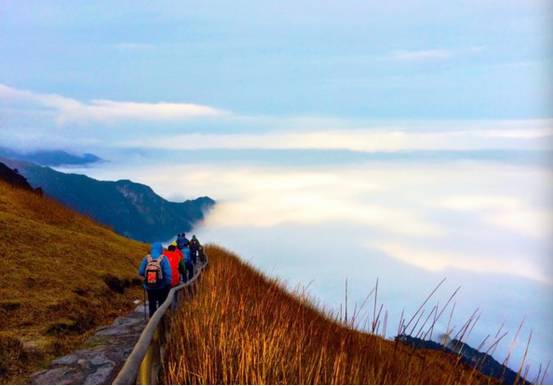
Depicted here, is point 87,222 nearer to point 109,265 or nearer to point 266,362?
point 109,265

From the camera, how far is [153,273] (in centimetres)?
990

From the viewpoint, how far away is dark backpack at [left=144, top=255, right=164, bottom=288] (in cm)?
990

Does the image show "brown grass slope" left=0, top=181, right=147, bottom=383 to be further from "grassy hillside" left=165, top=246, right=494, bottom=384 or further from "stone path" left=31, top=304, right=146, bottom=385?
"grassy hillside" left=165, top=246, right=494, bottom=384

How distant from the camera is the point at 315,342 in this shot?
7066 mm

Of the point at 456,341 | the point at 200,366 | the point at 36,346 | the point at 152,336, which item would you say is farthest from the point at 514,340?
the point at 36,346

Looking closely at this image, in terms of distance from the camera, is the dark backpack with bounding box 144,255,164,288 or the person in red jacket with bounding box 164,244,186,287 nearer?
the dark backpack with bounding box 144,255,164,288

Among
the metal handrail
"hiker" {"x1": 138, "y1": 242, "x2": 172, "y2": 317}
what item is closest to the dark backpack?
"hiker" {"x1": 138, "y1": 242, "x2": 172, "y2": 317}

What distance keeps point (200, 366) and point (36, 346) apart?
5.01 meters

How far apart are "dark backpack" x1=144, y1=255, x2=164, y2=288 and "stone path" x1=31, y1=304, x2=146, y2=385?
1.01 metres


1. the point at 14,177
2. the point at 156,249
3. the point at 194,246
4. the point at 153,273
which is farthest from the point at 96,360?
the point at 14,177

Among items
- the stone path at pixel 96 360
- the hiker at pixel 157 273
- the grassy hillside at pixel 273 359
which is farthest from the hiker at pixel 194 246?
the grassy hillside at pixel 273 359

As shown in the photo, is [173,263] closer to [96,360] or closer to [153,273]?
[153,273]

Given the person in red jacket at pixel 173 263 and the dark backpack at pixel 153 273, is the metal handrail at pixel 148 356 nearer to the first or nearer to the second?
the dark backpack at pixel 153 273

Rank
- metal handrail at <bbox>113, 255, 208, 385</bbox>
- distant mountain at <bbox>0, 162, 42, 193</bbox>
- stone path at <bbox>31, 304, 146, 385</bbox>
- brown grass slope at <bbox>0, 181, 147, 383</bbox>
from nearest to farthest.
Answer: metal handrail at <bbox>113, 255, 208, 385</bbox>
stone path at <bbox>31, 304, 146, 385</bbox>
brown grass slope at <bbox>0, 181, 147, 383</bbox>
distant mountain at <bbox>0, 162, 42, 193</bbox>
